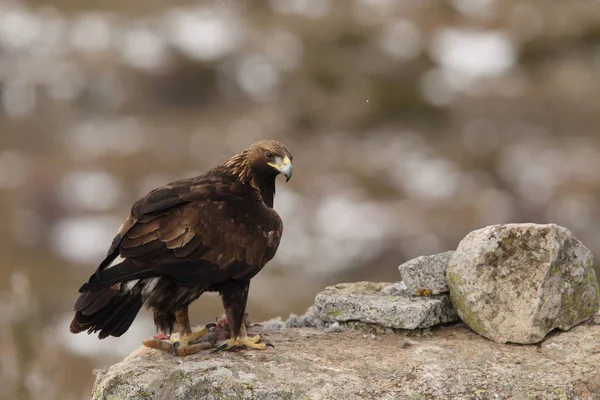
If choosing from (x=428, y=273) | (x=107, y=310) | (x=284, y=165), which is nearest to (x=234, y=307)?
(x=107, y=310)

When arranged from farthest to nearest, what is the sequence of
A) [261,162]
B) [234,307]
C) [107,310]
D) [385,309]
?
1. [385,309]
2. [261,162]
3. [234,307]
4. [107,310]

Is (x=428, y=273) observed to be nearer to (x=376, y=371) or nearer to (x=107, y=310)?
(x=376, y=371)

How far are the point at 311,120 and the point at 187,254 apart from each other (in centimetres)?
7917

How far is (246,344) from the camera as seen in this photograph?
33.8 ft

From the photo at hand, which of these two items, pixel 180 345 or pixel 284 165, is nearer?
pixel 180 345

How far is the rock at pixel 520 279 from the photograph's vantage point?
10180mm

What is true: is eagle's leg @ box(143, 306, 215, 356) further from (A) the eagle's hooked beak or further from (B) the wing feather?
(A) the eagle's hooked beak

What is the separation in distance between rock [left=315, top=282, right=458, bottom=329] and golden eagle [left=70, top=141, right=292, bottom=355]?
3.78 ft

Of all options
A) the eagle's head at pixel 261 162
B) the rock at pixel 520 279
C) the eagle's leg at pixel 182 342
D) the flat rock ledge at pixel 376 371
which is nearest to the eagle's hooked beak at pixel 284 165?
the eagle's head at pixel 261 162

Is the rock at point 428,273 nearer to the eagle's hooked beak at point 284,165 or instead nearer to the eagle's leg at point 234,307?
the eagle's hooked beak at point 284,165

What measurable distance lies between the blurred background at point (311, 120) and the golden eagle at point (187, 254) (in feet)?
120

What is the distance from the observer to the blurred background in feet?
201

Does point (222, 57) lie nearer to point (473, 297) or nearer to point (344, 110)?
point (344, 110)

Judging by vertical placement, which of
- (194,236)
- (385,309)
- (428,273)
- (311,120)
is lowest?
(385,309)
